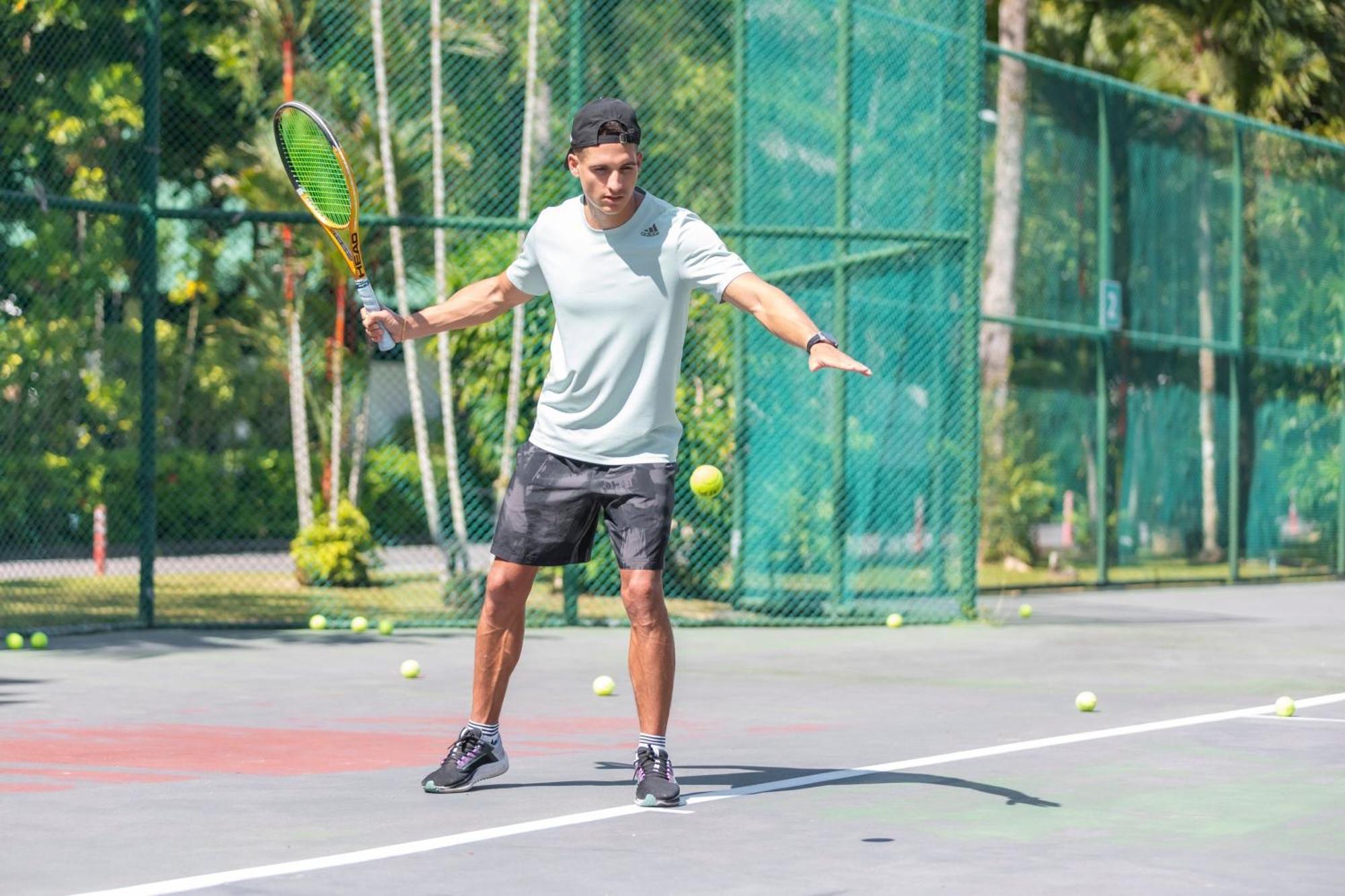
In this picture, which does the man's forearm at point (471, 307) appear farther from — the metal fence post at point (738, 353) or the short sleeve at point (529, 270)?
the metal fence post at point (738, 353)

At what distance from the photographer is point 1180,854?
15.9 feet

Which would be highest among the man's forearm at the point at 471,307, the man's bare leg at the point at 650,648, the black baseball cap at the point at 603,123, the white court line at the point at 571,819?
the black baseball cap at the point at 603,123

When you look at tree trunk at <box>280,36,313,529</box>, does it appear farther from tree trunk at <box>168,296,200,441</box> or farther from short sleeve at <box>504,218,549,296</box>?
short sleeve at <box>504,218,549,296</box>

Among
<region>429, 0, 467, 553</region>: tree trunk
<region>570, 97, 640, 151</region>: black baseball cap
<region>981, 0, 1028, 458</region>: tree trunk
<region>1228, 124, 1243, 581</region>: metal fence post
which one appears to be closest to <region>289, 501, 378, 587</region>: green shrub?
<region>429, 0, 467, 553</region>: tree trunk

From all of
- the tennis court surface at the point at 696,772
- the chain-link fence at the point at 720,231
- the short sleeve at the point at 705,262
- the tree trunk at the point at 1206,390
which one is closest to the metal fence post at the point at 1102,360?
the tree trunk at the point at 1206,390

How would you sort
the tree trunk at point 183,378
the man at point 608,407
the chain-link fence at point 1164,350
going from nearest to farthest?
the man at point 608,407 → the chain-link fence at point 1164,350 → the tree trunk at point 183,378

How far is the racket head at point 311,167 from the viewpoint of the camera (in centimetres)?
647

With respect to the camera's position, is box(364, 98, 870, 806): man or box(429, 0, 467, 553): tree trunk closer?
box(364, 98, 870, 806): man

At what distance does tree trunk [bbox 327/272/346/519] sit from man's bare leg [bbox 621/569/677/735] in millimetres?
11463

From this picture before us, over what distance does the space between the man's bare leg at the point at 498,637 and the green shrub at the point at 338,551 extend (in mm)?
10128

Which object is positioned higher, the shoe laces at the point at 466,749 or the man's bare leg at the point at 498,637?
the man's bare leg at the point at 498,637

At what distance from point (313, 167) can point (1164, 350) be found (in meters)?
12.6

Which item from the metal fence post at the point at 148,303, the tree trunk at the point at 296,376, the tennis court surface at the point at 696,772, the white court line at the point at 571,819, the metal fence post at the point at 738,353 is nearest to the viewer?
the white court line at the point at 571,819

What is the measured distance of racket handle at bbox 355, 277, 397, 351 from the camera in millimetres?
5688
